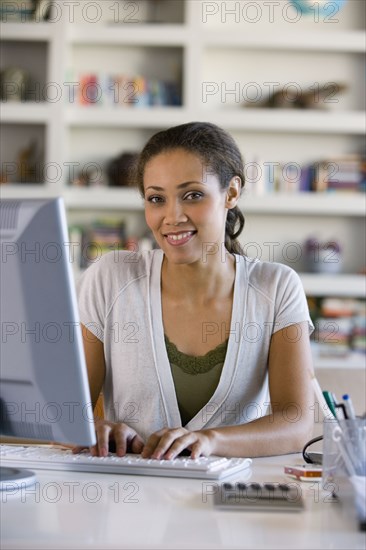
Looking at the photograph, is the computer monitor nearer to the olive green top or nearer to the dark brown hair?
the olive green top

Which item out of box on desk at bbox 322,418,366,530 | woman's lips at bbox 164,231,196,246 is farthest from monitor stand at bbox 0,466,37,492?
woman's lips at bbox 164,231,196,246

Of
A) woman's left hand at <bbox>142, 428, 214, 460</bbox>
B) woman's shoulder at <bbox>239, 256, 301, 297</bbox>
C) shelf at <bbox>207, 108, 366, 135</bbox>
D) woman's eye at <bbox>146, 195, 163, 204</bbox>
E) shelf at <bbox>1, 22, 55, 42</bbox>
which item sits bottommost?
woman's left hand at <bbox>142, 428, 214, 460</bbox>

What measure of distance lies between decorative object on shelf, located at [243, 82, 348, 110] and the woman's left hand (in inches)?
136

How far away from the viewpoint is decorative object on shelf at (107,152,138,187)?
4.82m

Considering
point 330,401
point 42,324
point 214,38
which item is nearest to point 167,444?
point 330,401

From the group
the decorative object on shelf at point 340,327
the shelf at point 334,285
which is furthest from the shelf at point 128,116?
the decorative object on shelf at point 340,327

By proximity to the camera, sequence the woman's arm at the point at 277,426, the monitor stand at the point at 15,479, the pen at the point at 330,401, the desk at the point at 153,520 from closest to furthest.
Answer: the desk at the point at 153,520, the monitor stand at the point at 15,479, the pen at the point at 330,401, the woman's arm at the point at 277,426

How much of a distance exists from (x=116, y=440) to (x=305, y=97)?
11.4ft

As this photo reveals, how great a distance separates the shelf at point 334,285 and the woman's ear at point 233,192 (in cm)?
251

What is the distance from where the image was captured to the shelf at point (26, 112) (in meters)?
4.71

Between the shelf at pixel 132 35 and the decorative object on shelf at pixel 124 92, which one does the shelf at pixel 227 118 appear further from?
the shelf at pixel 132 35

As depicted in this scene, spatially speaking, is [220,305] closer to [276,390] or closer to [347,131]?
[276,390]

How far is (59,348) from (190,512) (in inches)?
11.4

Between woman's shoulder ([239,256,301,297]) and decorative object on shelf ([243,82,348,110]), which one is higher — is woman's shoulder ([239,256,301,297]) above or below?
below
